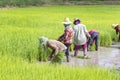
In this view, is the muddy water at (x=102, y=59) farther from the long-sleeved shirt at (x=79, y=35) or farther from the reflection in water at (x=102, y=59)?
the long-sleeved shirt at (x=79, y=35)

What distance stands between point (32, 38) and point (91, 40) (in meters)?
2.06

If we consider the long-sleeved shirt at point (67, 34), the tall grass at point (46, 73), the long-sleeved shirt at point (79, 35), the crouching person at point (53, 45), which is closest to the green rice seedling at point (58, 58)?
the crouching person at point (53, 45)

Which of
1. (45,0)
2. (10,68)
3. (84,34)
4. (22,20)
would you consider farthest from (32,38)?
(45,0)

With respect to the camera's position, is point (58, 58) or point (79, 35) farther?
point (79, 35)

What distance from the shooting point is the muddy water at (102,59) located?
372 inches

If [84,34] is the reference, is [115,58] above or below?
below

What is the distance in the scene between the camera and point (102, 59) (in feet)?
34.0

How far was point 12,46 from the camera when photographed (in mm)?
9219

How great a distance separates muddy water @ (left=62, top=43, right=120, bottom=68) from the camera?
372 inches

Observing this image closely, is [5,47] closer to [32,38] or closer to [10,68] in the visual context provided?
[32,38]

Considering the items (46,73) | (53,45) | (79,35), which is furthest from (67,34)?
(46,73)

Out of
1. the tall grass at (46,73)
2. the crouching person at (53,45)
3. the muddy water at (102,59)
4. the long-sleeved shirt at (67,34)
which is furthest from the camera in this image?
the long-sleeved shirt at (67,34)

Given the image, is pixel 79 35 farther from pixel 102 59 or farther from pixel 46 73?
pixel 46 73

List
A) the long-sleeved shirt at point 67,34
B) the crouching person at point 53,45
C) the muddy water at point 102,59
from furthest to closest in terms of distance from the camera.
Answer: the long-sleeved shirt at point 67,34
the muddy water at point 102,59
the crouching person at point 53,45
